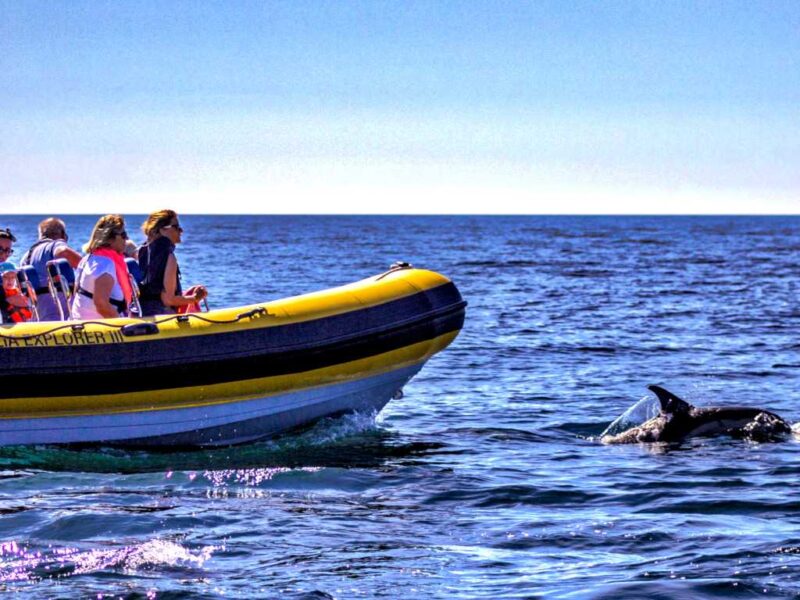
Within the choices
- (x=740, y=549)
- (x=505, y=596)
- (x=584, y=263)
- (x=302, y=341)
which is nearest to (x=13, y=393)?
(x=302, y=341)

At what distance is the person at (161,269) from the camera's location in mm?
9352

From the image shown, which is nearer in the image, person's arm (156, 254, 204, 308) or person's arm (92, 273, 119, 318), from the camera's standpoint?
person's arm (92, 273, 119, 318)

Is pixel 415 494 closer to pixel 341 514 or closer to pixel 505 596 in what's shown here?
pixel 341 514

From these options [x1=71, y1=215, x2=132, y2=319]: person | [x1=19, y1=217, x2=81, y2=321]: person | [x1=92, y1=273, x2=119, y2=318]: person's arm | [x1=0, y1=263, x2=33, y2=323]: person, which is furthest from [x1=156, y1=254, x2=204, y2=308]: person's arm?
[x1=0, y1=263, x2=33, y2=323]: person

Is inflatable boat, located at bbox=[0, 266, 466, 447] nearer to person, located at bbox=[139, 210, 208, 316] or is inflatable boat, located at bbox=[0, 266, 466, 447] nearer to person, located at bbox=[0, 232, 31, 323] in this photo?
person, located at bbox=[139, 210, 208, 316]

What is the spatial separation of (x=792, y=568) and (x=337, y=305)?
4575 millimetres

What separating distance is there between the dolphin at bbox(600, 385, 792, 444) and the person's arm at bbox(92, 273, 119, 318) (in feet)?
14.4

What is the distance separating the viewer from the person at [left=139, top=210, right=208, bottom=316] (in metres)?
9.35

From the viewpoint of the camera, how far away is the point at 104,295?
9.29 meters

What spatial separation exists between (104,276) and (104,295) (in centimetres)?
20

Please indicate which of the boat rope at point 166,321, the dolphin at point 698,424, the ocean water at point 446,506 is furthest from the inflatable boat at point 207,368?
the dolphin at point 698,424

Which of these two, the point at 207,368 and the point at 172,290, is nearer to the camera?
the point at 207,368

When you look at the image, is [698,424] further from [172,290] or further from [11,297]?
[11,297]

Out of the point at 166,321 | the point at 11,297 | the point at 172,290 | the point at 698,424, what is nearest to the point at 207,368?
the point at 166,321
